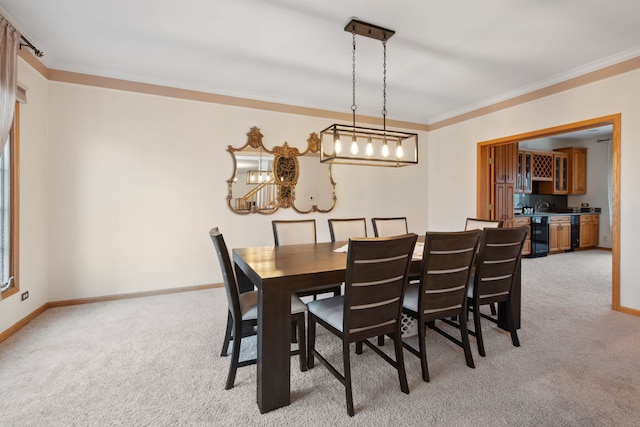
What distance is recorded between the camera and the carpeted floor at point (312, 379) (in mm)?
1685

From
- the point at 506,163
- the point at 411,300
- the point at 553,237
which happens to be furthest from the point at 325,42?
the point at 553,237

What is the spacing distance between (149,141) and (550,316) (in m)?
4.72

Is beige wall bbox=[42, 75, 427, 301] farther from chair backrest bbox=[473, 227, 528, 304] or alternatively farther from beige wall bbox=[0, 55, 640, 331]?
chair backrest bbox=[473, 227, 528, 304]

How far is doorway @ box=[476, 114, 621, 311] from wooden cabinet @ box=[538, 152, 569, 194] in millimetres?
3014

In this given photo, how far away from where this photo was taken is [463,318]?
2.17 metres

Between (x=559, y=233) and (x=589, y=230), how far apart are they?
3.91 ft

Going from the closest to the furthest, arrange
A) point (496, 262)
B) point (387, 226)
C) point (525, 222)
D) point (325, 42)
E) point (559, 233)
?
1. point (496, 262)
2. point (325, 42)
3. point (387, 226)
4. point (525, 222)
5. point (559, 233)

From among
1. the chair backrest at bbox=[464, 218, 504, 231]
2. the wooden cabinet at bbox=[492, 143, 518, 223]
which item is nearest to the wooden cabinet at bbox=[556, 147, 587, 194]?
the wooden cabinet at bbox=[492, 143, 518, 223]

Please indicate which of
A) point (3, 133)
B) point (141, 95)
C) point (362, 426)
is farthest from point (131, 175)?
point (362, 426)

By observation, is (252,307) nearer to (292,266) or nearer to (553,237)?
(292,266)

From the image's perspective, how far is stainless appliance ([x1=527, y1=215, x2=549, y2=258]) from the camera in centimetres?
599

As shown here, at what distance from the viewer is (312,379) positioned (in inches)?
79.9

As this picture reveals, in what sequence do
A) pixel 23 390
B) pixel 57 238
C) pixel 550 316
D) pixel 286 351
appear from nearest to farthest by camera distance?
pixel 286 351, pixel 23 390, pixel 550 316, pixel 57 238

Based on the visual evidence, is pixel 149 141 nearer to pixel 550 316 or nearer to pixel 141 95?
pixel 141 95
